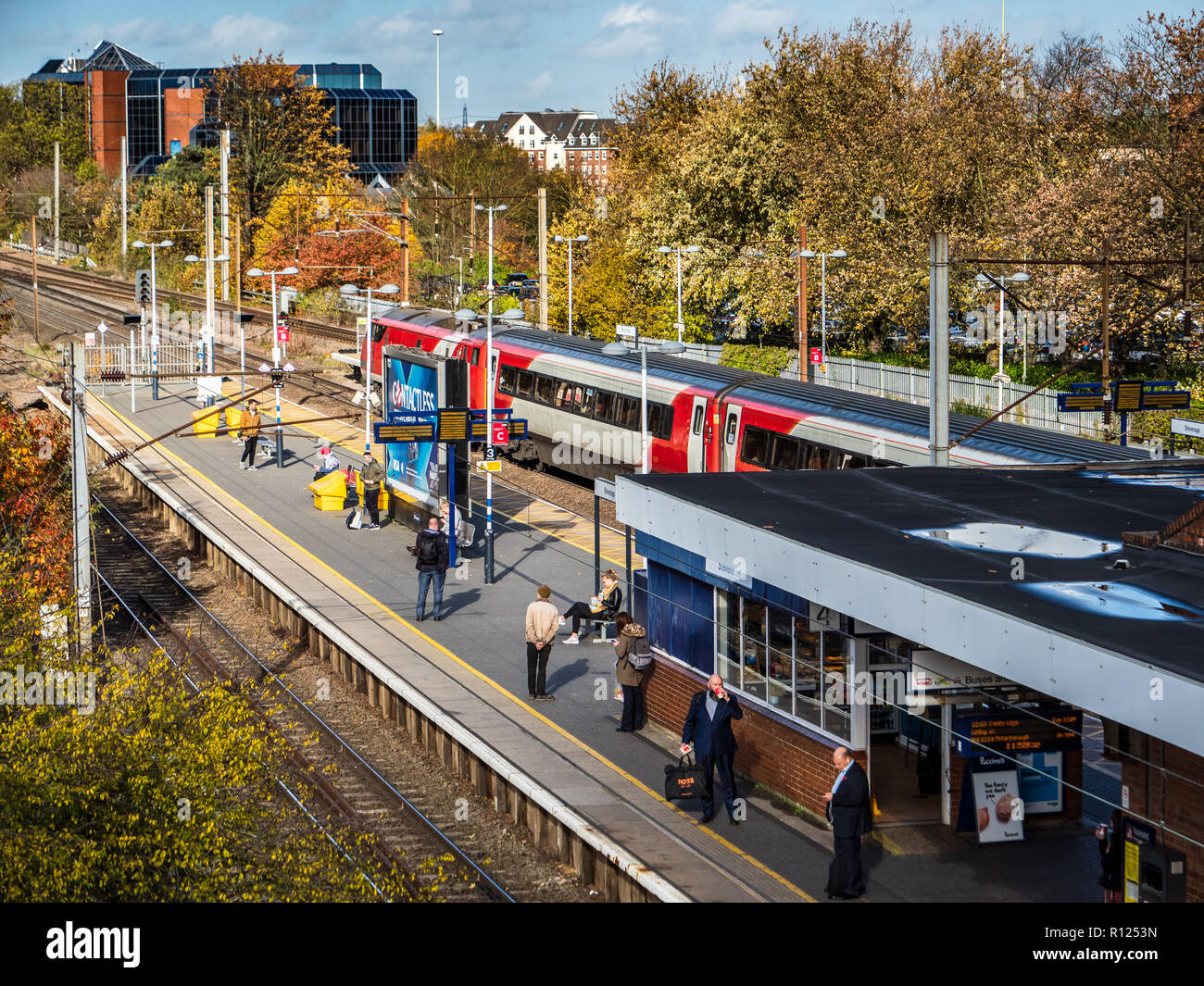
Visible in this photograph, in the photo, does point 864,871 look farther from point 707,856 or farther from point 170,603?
point 170,603

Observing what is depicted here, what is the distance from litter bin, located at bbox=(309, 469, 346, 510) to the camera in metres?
30.5

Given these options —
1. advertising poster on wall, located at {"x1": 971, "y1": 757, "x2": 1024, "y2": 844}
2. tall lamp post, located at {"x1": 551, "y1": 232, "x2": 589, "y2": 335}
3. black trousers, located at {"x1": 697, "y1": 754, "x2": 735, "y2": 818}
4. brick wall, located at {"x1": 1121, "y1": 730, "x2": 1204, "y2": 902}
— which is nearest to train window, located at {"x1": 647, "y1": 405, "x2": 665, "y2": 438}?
black trousers, located at {"x1": 697, "y1": 754, "x2": 735, "y2": 818}

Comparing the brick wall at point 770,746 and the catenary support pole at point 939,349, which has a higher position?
the catenary support pole at point 939,349

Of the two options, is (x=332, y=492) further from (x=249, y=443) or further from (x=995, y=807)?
(x=995, y=807)

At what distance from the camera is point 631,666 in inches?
654

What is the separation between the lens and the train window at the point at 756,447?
25359 mm

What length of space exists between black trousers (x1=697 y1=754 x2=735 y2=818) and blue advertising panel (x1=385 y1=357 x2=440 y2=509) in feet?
41.3

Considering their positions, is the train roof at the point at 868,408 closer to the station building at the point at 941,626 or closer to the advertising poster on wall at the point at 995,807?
the station building at the point at 941,626

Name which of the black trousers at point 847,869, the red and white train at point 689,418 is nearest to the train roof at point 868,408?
the red and white train at point 689,418

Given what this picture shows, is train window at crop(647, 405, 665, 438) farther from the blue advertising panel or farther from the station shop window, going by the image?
the station shop window

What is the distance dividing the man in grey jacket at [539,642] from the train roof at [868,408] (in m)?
6.93

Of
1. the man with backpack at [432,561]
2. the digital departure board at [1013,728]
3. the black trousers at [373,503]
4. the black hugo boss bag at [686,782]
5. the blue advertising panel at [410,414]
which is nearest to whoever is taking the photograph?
the digital departure board at [1013,728]
